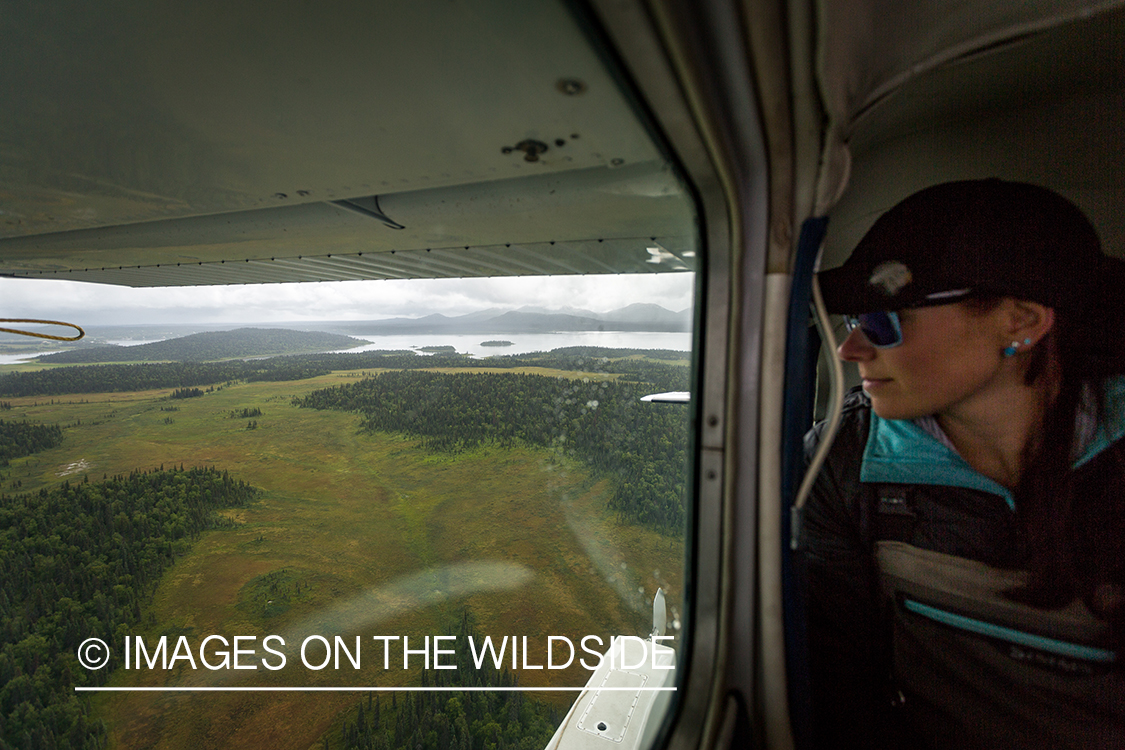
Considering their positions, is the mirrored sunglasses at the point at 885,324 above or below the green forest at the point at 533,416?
above

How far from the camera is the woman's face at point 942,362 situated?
62 cm

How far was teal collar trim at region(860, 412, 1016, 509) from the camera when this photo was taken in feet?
2.14

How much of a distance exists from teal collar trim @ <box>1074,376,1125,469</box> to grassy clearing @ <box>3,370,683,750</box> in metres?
8.19

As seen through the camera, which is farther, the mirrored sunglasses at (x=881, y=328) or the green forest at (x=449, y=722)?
the green forest at (x=449, y=722)

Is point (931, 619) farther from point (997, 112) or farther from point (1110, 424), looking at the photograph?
point (997, 112)

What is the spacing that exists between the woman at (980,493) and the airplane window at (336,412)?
11.5 inches

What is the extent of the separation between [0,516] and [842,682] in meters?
27.8

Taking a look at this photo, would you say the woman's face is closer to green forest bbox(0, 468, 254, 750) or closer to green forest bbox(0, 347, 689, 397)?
green forest bbox(0, 347, 689, 397)

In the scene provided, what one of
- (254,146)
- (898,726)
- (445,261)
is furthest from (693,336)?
(445,261)

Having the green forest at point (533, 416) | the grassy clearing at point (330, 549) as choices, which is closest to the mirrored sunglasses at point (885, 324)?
the grassy clearing at point (330, 549)

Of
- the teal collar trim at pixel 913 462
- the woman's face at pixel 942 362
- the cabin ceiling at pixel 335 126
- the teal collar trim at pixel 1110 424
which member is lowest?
the teal collar trim at pixel 913 462

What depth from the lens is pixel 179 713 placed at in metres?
9.95

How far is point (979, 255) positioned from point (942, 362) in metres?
0.15

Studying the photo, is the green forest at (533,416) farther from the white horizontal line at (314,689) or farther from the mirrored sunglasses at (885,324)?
the mirrored sunglasses at (885,324)
